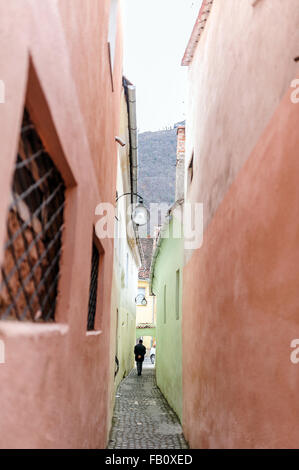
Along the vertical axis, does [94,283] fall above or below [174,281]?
below

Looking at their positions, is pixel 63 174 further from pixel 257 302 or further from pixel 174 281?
pixel 174 281

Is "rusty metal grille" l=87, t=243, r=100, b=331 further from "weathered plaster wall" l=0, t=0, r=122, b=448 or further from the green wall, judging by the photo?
the green wall

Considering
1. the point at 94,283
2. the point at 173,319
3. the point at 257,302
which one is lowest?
the point at 173,319

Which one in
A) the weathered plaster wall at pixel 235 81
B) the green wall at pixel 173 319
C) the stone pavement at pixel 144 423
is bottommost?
the stone pavement at pixel 144 423

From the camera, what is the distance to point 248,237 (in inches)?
171

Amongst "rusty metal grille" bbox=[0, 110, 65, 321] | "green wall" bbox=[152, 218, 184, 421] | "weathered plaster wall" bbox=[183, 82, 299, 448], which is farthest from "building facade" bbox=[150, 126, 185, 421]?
"rusty metal grille" bbox=[0, 110, 65, 321]

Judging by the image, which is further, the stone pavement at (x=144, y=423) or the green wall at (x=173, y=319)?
the green wall at (x=173, y=319)

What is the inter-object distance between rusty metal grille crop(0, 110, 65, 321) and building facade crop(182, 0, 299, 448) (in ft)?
5.32

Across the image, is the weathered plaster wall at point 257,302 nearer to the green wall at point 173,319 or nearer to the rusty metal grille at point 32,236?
the rusty metal grille at point 32,236

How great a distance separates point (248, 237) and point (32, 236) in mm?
2329

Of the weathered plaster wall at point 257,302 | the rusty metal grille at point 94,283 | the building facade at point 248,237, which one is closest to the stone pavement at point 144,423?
the building facade at point 248,237

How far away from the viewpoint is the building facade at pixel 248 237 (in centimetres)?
334

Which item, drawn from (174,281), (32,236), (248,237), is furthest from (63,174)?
(174,281)
